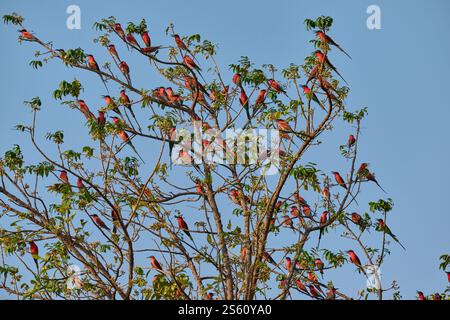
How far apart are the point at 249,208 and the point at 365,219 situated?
1.44 meters

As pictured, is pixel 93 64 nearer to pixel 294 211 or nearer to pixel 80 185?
pixel 80 185

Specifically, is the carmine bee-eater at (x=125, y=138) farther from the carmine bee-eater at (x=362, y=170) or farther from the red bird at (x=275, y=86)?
the carmine bee-eater at (x=362, y=170)

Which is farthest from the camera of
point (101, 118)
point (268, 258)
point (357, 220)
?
point (357, 220)

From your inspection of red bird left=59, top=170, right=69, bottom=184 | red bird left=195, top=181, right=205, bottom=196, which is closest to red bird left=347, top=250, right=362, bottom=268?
red bird left=195, top=181, right=205, bottom=196

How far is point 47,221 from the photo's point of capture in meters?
7.79

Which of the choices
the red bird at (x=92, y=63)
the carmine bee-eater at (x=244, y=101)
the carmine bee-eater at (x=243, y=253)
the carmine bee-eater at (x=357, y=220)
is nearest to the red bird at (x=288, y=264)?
the carmine bee-eater at (x=243, y=253)

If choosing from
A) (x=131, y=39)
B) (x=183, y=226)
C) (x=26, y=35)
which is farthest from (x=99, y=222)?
(x=26, y=35)

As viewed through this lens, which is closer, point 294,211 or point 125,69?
point 294,211

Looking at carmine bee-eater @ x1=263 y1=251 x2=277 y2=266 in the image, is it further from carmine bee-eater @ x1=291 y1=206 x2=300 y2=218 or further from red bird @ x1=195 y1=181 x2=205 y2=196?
red bird @ x1=195 y1=181 x2=205 y2=196

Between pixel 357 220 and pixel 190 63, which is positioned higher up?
pixel 190 63

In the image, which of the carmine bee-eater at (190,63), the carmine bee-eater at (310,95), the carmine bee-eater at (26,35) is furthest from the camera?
the carmine bee-eater at (190,63)
